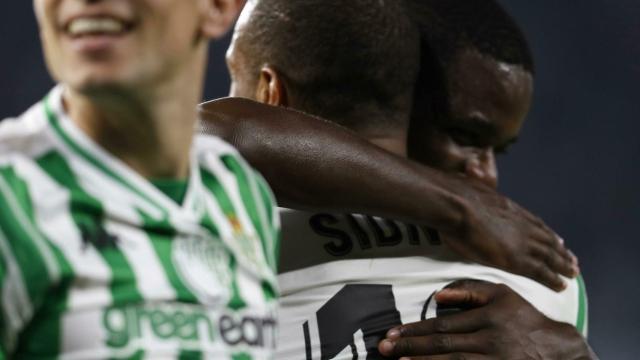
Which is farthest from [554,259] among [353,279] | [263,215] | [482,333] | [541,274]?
[263,215]

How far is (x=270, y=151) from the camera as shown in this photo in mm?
1303

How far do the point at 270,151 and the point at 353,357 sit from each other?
0.91 ft

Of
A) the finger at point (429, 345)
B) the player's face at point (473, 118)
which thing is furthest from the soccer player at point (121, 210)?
the player's face at point (473, 118)

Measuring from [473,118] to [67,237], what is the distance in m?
1.00

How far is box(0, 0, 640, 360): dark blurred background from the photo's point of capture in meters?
3.46

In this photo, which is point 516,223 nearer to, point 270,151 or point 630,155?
point 270,151

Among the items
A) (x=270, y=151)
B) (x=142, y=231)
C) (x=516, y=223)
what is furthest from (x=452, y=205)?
(x=142, y=231)

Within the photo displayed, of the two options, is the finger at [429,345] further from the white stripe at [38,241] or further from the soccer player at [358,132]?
the white stripe at [38,241]

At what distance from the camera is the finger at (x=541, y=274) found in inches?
57.7

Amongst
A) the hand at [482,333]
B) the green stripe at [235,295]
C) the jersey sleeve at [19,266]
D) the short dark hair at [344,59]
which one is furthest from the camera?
the short dark hair at [344,59]

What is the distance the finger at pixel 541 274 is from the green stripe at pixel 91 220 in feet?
2.57

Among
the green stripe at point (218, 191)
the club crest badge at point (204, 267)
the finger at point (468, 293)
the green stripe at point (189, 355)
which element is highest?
the green stripe at point (218, 191)

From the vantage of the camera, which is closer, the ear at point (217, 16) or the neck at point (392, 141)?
the ear at point (217, 16)

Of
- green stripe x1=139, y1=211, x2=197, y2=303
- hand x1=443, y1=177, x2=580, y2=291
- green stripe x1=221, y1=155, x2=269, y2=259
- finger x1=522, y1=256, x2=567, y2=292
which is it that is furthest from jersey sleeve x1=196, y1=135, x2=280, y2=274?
finger x1=522, y1=256, x2=567, y2=292
